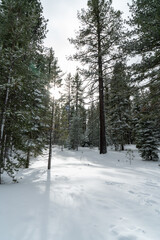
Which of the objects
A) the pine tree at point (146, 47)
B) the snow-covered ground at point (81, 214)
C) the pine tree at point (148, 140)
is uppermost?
the pine tree at point (146, 47)

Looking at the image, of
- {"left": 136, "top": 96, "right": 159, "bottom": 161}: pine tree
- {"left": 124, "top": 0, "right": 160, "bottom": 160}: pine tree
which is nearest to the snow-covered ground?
{"left": 124, "top": 0, "right": 160, "bottom": 160}: pine tree

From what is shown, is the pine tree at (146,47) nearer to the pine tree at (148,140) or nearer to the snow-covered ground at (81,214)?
the pine tree at (148,140)

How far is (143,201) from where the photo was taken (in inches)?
120

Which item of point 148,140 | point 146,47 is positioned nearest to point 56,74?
point 146,47

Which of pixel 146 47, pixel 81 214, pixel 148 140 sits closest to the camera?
pixel 81 214

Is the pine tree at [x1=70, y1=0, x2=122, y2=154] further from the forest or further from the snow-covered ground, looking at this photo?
the snow-covered ground

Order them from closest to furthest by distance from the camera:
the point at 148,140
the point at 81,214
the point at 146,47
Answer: the point at 81,214 < the point at 146,47 < the point at 148,140

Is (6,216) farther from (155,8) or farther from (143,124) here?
(143,124)

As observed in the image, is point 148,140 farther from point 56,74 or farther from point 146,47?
point 56,74

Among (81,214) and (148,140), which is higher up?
(148,140)

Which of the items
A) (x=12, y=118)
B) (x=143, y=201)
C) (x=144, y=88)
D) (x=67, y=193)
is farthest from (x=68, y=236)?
(x=144, y=88)

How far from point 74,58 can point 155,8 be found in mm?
6816

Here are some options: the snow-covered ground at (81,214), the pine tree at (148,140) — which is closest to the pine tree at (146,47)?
the pine tree at (148,140)

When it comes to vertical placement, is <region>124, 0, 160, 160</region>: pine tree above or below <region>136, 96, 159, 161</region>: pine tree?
above
